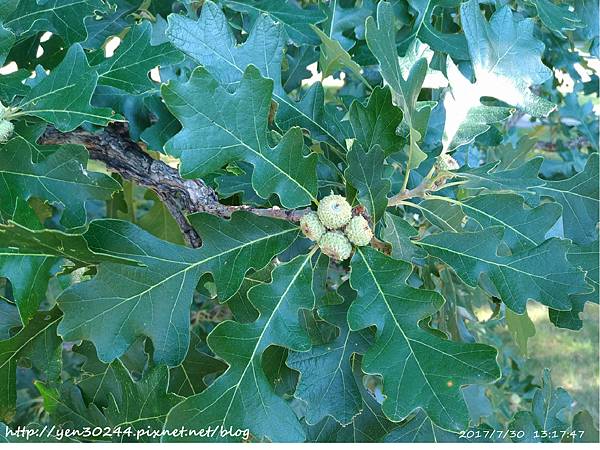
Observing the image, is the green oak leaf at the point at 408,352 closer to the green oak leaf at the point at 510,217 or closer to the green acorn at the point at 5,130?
the green oak leaf at the point at 510,217

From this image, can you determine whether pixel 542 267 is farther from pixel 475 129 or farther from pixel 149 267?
pixel 149 267

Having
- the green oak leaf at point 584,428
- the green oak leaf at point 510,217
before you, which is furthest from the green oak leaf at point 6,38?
the green oak leaf at point 584,428

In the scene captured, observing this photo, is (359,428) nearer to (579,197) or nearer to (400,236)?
(400,236)

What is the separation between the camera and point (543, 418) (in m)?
1.46

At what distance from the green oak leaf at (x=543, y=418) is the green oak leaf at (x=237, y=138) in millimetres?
658

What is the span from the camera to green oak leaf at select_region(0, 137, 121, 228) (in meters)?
1.10

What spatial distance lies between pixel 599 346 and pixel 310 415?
4.13m

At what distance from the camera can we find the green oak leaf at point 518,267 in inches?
45.1

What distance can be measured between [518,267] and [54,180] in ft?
2.59

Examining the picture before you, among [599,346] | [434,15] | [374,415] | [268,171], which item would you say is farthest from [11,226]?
[599,346]

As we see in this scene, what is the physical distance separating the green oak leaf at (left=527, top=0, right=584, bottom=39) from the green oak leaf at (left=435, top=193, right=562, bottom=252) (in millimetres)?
454

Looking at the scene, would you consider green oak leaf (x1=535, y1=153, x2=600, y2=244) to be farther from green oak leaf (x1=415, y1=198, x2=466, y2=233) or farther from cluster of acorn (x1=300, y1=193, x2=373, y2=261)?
cluster of acorn (x1=300, y1=193, x2=373, y2=261)

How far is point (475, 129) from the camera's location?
126 centimetres

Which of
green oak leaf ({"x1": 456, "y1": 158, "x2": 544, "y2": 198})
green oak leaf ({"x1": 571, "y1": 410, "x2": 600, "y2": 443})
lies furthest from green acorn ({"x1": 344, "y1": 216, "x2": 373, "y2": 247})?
green oak leaf ({"x1": 571, "y1": 410, "x2": 600, "y2": 443})
